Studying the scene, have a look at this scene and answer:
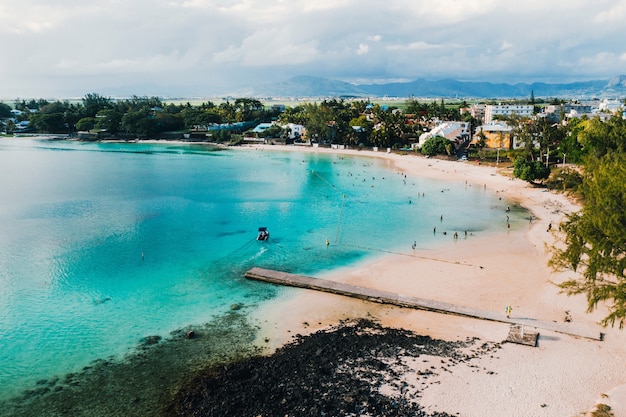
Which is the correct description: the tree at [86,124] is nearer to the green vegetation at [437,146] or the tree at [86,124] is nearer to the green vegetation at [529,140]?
the green vegetation at [529,140]

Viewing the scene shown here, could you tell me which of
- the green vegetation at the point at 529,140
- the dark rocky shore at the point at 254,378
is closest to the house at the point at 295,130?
the green vegetation at the point at 529,140

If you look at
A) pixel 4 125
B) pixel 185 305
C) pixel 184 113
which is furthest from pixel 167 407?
pixel 4 125

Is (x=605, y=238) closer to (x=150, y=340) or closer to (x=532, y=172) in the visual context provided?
(x=150, y=340)

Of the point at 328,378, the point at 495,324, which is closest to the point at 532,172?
the point at 495,324

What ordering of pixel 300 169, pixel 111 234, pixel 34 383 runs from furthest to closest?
1. pixel 300 169
2. pixel 111 234
3. pixel 34 383

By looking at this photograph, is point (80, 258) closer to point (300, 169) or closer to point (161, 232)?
point (161, 232)
